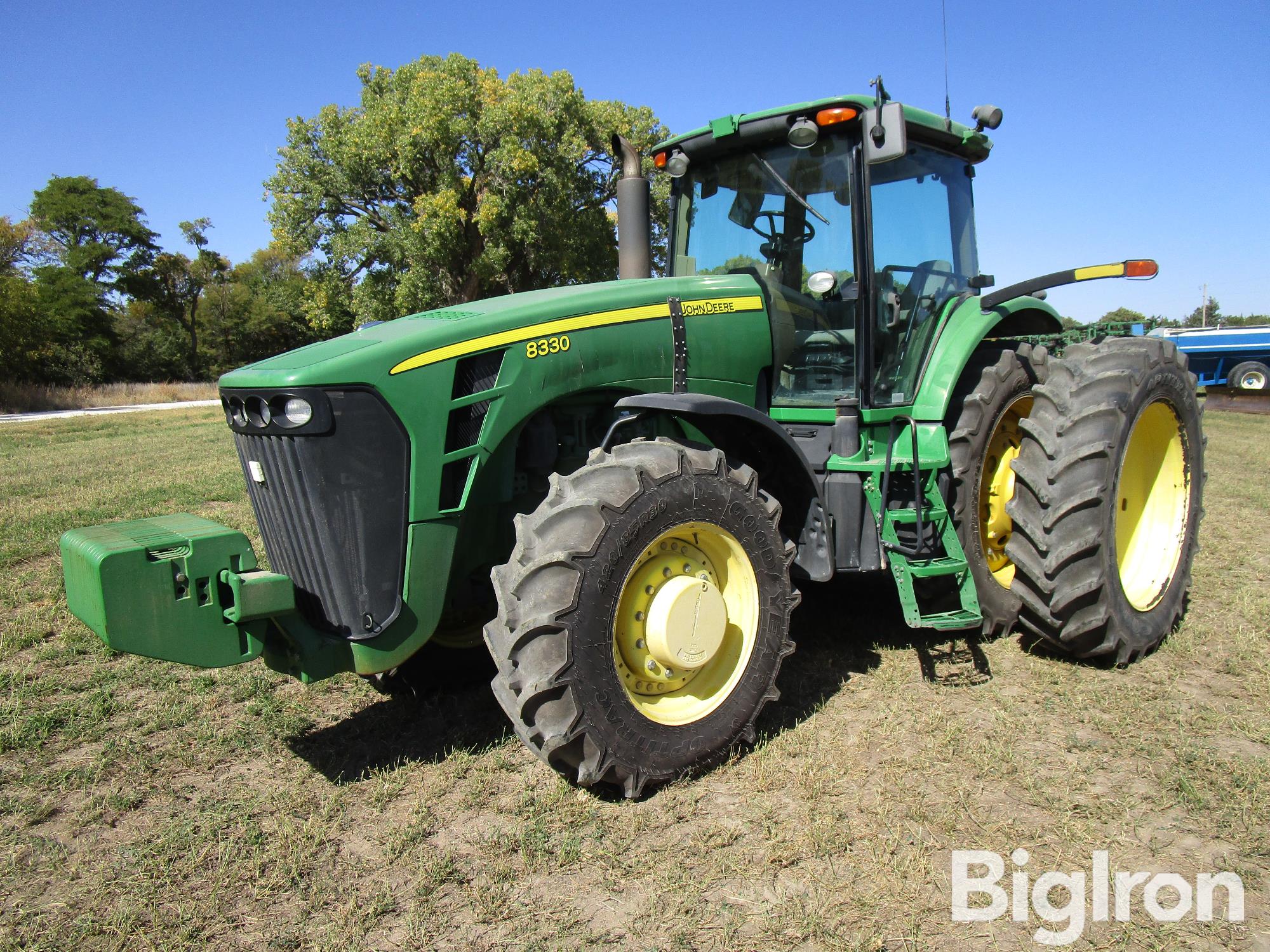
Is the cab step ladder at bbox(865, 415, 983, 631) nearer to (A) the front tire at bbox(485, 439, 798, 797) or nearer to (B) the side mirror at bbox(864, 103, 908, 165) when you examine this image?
(A) the front tire at bbox(485, 439, 798, 797)

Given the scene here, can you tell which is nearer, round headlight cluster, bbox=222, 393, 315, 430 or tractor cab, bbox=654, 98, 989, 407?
round headlight cluster, bbox=222, 393, 315, 430

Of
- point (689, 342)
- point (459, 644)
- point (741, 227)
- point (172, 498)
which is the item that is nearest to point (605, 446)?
point (689, 342)

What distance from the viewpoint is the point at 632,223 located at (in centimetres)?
442

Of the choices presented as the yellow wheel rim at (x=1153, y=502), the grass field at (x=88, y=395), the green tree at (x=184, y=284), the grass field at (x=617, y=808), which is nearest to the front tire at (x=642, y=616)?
the grass field at (x=617, y=808)

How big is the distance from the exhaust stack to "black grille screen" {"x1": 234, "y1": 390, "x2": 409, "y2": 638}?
70.9 inches

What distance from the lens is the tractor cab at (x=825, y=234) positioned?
3979 millimetres

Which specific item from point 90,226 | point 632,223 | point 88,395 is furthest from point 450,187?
point 90,226

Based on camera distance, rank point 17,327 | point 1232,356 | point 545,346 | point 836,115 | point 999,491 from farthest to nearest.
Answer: point 17,327 < point 1232,356 < point 999,491 < point 836,115 < point 545,346

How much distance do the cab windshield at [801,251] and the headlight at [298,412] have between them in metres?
2.17

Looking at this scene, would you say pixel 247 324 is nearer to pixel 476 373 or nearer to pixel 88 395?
pixel 88 395

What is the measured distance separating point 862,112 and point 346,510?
279 centimetres

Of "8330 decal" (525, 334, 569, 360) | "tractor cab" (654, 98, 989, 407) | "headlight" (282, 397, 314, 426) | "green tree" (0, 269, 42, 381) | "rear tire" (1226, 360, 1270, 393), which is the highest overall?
"green tree" (0, 269, 42, 381)

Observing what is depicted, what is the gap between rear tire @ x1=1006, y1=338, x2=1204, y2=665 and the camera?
3916mm

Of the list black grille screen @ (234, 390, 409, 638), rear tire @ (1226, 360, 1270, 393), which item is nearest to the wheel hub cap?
black grille screen @ (234, 390, 409, 638)
